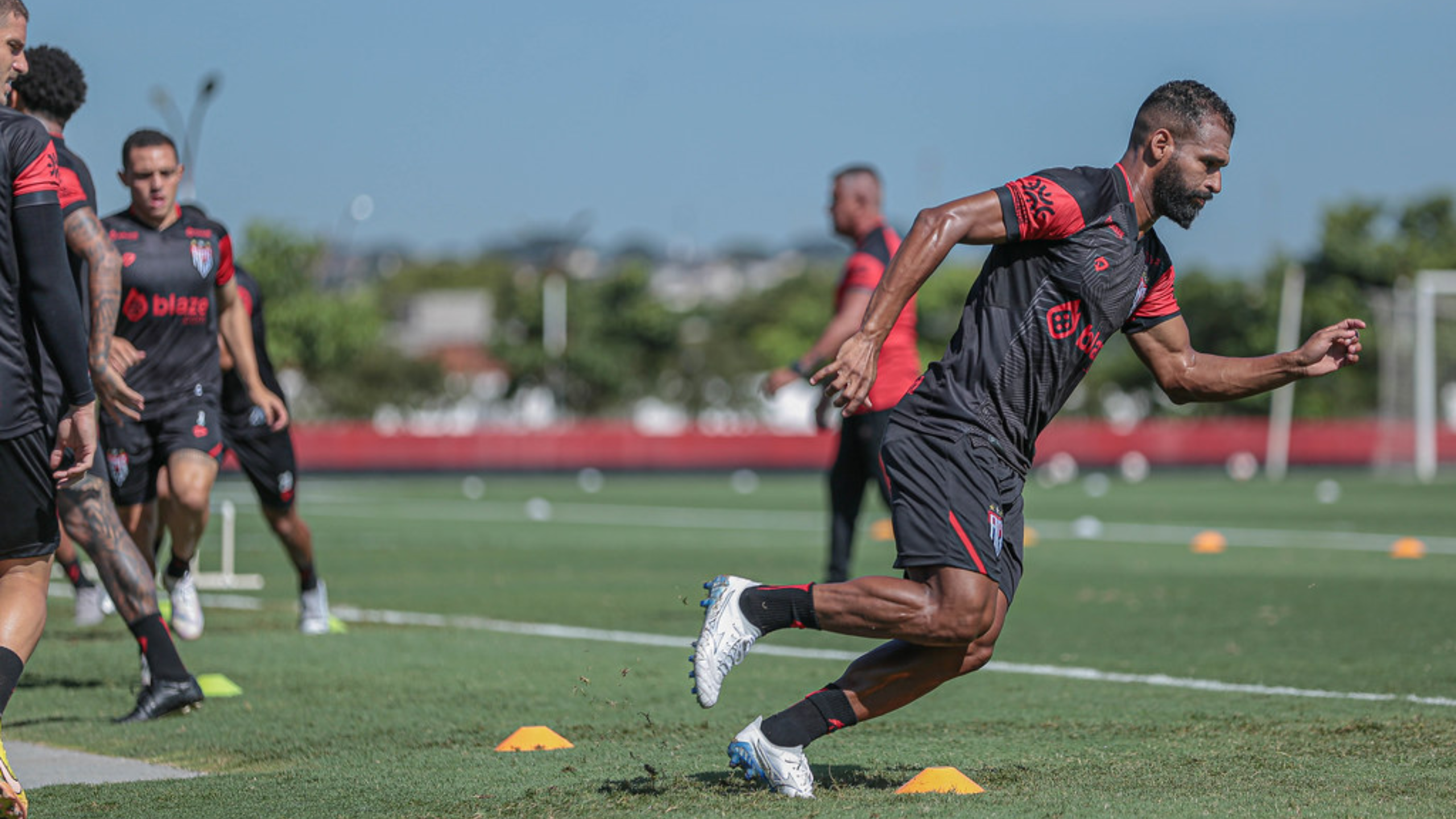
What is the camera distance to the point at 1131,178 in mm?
4977

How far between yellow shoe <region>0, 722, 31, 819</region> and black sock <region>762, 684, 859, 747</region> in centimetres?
191

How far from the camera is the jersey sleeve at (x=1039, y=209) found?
15.5ft

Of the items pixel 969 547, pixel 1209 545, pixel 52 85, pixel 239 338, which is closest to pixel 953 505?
pixel 969 547

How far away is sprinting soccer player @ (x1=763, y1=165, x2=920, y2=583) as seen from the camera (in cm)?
957

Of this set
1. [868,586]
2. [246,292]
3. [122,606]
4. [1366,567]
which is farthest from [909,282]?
[1366,567]

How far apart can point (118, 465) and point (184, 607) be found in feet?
2.40

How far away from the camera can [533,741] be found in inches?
232

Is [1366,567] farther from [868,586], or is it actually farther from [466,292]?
[466,292]

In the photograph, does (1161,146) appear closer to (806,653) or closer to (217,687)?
(806,653)

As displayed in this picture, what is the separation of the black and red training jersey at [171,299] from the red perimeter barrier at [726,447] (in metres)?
33.5

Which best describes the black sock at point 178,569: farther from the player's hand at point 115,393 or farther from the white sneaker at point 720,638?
the white sneaker at point 720,638

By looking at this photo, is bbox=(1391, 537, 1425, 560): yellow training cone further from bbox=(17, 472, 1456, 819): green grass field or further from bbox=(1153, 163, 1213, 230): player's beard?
bbox=(1153, 163, 1213, 230): player's beard

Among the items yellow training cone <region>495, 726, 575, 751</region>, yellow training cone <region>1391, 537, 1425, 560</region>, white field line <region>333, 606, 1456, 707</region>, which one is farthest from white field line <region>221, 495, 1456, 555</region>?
yellow training cone <region>495, 726, 575, 751</region>

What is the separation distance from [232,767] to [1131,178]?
3.33 meters
